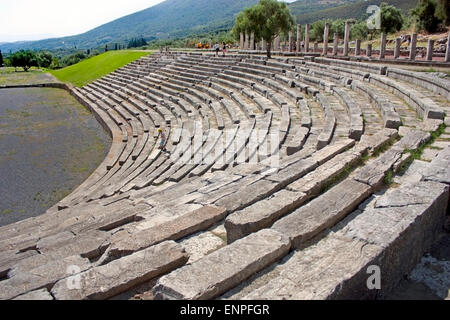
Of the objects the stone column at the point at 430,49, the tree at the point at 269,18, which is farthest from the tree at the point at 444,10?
the stone column at the point at 430,49

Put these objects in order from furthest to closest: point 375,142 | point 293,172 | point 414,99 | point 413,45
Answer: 1. point 413,45
2. point 414,99
3. point 375,142
4. point 293,172

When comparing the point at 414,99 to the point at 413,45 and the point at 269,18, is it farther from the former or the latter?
the point at 269,18

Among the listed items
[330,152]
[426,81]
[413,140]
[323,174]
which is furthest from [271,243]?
[426,81]

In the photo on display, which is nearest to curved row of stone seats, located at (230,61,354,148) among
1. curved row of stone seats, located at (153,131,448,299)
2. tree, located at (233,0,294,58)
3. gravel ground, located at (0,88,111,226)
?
curved row of stone seats, located at (153,131,448,299)

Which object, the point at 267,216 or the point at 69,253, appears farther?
the point at 69,253

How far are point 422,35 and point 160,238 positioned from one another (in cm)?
4228

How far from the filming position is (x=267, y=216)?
4.25m

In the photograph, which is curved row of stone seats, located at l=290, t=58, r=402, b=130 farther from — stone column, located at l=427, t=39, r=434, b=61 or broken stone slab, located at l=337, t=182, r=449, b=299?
stone column, located at l=427, t=39, r=434, b=61

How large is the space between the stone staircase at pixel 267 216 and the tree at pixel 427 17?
3043 cm

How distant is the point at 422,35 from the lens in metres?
37.7

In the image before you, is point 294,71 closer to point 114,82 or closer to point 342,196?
point 342,196

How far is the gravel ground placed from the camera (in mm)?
12148

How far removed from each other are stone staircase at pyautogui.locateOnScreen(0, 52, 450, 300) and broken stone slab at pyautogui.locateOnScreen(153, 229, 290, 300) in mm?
13

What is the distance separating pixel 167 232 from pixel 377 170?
3.28 metres
